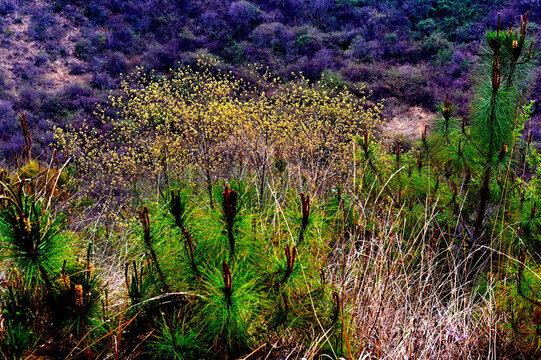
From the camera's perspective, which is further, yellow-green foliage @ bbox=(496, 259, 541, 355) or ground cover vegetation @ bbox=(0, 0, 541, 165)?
ground cover vegetation @ bbox=(0, 0, 541, 165)

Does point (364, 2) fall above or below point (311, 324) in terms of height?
above

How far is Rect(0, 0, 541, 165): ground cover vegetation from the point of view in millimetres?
11641

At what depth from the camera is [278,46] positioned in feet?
47.3

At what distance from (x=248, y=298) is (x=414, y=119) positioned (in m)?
11.4

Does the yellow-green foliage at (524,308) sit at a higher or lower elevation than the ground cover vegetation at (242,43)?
lower

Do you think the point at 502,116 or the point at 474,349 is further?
the point at 502,116

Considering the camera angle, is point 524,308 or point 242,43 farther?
point 242,43

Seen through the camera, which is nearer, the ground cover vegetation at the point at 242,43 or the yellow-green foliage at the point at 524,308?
the yellow-green foliage at the point at 524,308

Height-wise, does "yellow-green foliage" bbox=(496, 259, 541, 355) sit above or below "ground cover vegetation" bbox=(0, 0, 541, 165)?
below

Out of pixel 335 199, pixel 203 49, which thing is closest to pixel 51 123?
pixel 203 49

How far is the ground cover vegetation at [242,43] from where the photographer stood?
1164cm

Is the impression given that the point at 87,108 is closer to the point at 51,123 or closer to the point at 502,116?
the point at 51,123

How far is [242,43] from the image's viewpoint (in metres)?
14.3

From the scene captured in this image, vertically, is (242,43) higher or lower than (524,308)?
higher
